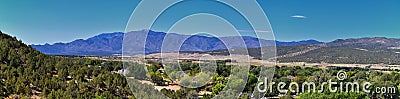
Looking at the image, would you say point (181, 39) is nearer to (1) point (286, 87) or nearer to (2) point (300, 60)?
(1) point (286, 87)

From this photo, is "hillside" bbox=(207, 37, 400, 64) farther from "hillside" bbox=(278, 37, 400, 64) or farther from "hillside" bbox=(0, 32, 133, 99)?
"hillside" bbox=(0, 32, 133, 99)

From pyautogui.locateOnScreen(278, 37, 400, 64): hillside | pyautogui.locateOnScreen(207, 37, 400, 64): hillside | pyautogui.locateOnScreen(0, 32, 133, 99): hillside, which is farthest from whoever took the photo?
pyautogui.locateOnScreen(207, 37, 400, 64): hillside

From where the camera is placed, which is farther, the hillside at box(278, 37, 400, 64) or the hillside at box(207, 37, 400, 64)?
the hillside at box(207, 37, 400, 64)

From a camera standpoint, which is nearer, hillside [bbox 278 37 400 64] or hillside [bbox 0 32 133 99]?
hillside [bbox 0 32 133 99]

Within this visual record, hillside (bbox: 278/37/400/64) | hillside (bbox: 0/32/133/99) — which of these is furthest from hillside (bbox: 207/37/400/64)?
hillside (bbox: 0/32/133/99)

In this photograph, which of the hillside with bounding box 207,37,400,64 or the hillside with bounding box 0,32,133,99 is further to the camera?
the hillside with bounding box 207,37,400,64

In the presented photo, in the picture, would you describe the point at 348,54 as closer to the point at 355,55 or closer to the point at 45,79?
the point at 355,55

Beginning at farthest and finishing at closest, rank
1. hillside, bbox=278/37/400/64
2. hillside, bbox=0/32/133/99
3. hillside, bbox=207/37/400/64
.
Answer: hillside, bbox=207/37/400/64
hillside, bbox=278/37/400/64
hillside, bbox=0/32/133/99

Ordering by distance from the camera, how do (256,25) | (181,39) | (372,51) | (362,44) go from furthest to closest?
(362,44) < (372,51) < (181,39) < (256,25)

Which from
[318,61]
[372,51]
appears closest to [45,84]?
[318,61]
